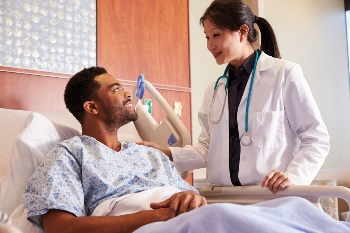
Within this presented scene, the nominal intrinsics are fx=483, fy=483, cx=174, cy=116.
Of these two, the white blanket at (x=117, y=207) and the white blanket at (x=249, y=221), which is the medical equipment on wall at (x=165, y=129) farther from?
the white blanket at (x=249, y=221)

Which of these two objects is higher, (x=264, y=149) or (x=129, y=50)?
(x=129, y=50)

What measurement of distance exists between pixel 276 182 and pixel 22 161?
92cm

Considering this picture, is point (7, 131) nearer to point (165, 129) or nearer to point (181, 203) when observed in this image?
point (165, 129)

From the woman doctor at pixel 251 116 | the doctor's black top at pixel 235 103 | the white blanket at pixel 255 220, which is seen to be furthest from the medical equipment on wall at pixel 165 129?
the white blanket at pixel 255 220

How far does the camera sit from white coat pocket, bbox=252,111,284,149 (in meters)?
2.02

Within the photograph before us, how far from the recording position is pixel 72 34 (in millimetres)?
2850

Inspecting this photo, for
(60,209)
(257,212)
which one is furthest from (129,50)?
(257,212)

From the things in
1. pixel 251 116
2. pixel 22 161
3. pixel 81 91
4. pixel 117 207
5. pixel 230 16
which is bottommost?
pixel 117 207

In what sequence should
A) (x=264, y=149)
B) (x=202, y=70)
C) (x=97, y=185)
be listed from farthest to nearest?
(x=202, y=70), (x=264, y=149), (x=97, y=185)

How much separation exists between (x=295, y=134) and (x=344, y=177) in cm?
251

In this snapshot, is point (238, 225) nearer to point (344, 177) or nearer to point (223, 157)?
point (223, 157)

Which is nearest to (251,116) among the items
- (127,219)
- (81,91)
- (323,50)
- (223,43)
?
(223,43)

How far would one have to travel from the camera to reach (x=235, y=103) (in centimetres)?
217

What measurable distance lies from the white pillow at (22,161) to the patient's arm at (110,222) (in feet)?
0.94
